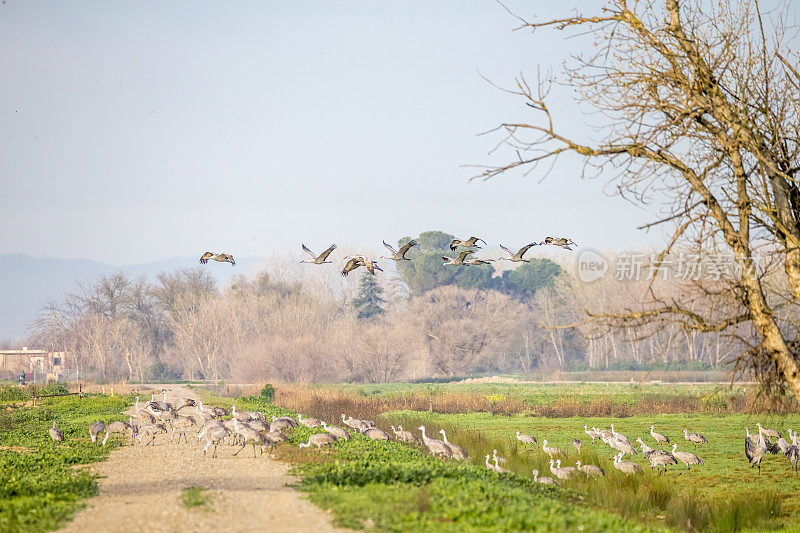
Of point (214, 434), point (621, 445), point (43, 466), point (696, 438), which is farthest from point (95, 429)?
point (696, 438)

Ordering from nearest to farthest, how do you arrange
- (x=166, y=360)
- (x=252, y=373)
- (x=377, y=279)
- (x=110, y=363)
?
(x=252, y=373) < (x=110, y=363) < (x=166, y=360) < (x=377, y=279)

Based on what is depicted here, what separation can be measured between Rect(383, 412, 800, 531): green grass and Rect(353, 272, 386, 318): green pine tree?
63.9 metres

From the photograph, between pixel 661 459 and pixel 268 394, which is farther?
pixel 268 394

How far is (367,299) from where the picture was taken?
95.8 m

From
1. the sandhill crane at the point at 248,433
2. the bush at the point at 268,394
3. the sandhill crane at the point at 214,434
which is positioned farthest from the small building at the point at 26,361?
the sandhill crane at the point at 214,434

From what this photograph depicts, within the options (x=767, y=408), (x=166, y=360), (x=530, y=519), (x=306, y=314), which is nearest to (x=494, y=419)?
(x=767, y=408)

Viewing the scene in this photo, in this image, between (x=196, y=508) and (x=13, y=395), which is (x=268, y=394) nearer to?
(x=13, y=395)

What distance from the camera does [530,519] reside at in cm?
989

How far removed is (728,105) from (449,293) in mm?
72375

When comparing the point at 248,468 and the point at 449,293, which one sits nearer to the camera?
the point at 248,468

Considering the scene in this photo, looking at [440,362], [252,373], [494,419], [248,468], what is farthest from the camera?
[440,362]

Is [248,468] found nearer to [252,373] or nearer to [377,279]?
[252,373]

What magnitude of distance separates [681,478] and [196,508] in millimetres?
12163

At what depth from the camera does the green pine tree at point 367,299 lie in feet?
312
